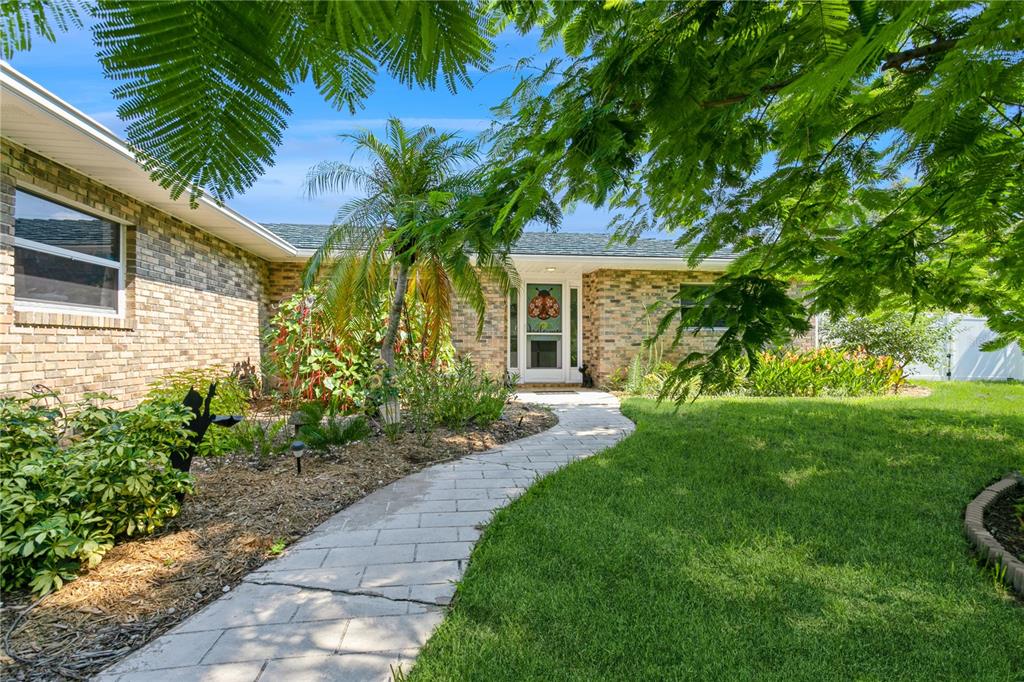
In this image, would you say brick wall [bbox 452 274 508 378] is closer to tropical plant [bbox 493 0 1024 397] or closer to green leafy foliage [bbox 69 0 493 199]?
tropical plant [bbox 493 0 1024 397]

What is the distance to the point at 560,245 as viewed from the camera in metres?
12.4

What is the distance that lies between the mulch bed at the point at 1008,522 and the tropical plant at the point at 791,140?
4.47 ft

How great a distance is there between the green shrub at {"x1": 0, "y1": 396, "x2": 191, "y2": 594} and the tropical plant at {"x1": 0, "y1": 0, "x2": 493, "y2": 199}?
323cm

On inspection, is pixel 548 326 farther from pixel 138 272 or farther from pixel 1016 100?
pixel 1016 100

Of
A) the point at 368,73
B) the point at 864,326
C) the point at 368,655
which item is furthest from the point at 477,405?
the point at 864,326

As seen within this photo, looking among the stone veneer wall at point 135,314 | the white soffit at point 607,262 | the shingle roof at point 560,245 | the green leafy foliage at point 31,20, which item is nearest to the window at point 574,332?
the shingle roof at point 560,245

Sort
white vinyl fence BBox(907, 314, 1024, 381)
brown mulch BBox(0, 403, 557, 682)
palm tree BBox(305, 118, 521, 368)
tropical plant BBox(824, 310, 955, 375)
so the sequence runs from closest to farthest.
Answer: brown mulch BBox(0, 403, 557, 682) → palm tree BBox(305, 118, 521, 368) → tropical plant BBox(824, 310, 955, 375) → white vinyl fence BBox(907, 314, 1024, 381)

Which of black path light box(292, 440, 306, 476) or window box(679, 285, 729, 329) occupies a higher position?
window box(679, 285, 729, 329)

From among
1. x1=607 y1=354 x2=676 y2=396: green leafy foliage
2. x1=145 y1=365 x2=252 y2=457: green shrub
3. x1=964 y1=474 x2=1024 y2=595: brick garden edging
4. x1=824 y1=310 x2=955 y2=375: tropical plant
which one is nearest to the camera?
x1=964 y1=474 x2=1024 y2=595: brick garden edging

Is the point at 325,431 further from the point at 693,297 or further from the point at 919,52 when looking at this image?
the point at 919,52

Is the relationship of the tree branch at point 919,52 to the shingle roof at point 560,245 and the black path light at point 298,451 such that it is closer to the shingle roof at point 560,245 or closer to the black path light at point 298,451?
the black path light at point 298,451

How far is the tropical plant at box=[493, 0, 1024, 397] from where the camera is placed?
1424 millimetres

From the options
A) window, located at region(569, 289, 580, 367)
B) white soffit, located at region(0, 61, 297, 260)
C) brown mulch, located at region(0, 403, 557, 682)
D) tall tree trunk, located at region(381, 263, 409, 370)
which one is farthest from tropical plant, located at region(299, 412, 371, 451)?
window, located at region(569, 289, 580, 367)

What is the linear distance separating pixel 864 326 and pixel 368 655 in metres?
15.2
